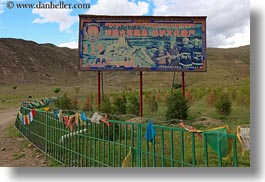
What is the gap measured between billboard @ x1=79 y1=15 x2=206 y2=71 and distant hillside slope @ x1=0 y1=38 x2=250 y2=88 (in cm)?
3341

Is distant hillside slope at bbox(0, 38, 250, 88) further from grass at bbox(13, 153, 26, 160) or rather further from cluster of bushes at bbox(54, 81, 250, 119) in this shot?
grass at bbox(13, 153, 26, 160)

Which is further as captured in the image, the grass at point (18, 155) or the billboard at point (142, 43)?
the billboard at point (142, 43)

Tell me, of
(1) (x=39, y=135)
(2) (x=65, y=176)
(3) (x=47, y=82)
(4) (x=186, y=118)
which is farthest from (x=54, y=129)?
(3) (x=47, y=82)

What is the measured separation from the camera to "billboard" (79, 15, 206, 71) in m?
9.03

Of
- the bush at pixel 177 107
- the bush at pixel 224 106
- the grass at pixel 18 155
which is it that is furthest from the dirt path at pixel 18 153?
the bush at pixel 224 106

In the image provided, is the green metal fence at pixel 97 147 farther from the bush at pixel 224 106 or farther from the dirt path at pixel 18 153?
the bush at pixel 224 106

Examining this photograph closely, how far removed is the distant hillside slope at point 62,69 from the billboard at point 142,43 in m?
33.4

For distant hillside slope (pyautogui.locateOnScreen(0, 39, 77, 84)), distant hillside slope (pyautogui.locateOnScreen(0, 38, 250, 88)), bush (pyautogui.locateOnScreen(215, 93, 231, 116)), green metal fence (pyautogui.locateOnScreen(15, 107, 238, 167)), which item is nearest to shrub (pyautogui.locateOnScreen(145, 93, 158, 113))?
bush (pyautogui.locateOnScreen(215, 93, 231, 116))

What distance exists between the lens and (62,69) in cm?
7512

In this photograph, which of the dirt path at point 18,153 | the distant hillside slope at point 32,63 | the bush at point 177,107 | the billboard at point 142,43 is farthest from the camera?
the distant hillside slope at point 32,63

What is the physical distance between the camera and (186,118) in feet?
30.7

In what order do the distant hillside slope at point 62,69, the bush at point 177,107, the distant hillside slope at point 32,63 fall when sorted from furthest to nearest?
the distant hillside slope at point 32,63 → the distant hillside slope at point 62,69 → the bush at point 177,107

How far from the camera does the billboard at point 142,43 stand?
356 inches

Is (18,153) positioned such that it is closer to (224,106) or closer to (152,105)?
(224,106)
